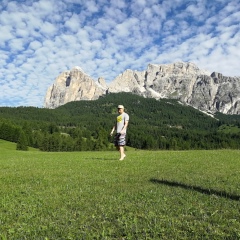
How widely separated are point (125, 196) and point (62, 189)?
3010 mm

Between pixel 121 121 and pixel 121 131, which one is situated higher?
pixel 121 121

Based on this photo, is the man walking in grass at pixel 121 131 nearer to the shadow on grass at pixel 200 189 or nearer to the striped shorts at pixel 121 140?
the striped shorts at pixel 121 140

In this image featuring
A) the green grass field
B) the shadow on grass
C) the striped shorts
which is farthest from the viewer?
the striped shorts

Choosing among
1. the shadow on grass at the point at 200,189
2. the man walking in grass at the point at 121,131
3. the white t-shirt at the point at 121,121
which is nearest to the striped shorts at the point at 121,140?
the man walking in grass at the point at 121,131

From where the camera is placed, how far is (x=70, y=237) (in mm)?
6246

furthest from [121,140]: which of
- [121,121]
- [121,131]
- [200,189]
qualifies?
[200,189]

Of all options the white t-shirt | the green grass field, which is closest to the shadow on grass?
the green grass field

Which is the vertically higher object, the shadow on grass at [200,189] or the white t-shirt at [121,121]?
the white t-shirt at [121,121]

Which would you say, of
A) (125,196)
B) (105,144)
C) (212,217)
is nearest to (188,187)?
(125,196)

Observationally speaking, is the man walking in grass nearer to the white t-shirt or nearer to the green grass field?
the white t-shirt

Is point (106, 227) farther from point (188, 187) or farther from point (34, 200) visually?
point (188, 187)

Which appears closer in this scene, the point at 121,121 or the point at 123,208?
the point at 123,208

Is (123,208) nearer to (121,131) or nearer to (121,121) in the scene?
(121,131)

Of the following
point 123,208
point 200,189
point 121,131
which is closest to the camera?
point 123,208
